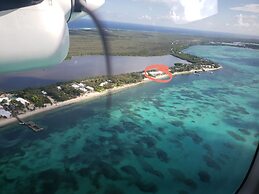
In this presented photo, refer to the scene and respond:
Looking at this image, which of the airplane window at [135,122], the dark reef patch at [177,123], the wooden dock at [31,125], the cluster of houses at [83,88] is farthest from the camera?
the cluster of houses at [83,88]

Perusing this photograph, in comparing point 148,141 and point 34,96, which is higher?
point 34,96

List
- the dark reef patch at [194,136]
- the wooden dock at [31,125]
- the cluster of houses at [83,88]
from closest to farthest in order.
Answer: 1. the dark reef patch at [194,136]
2. the wooden dock at [31,125]
3. the cluster of houses at [83,88]

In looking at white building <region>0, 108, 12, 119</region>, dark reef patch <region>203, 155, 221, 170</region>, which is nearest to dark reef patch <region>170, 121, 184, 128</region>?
dark reef patch <region>203, 155, 221, 170</region>

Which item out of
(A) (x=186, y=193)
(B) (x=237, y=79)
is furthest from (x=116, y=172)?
(B) (x=237, y=79)

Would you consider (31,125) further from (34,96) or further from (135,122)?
(135,122)

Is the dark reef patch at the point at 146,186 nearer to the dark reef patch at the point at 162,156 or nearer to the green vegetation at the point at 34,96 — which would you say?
the dark reef patch at the point at 162,156

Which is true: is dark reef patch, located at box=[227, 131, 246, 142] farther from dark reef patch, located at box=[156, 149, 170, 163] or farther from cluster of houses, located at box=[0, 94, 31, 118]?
cluster of houses, located at box=[0, 94, 31, 118]

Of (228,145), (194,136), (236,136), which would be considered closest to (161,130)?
(194,136)

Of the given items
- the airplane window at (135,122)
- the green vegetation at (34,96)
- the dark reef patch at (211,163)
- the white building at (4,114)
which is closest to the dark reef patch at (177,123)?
the airplane window at (135,122)

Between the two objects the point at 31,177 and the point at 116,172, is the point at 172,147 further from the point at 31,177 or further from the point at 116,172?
the point at 31,177
